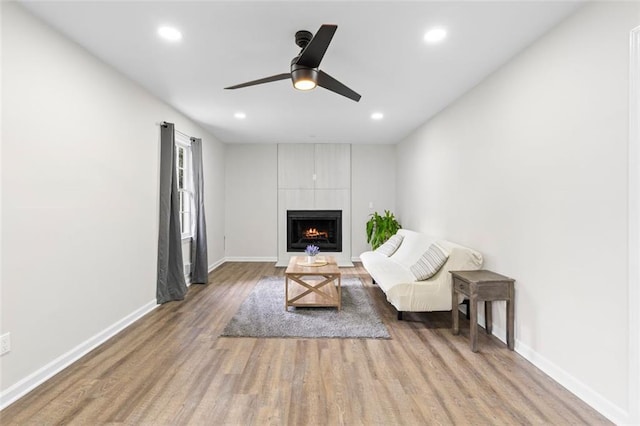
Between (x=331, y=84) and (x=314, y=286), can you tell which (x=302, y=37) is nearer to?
(x=331, y=84)

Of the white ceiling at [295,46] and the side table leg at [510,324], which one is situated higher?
the white ceiling at [295,46]

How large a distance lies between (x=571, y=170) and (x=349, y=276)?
3.92 m

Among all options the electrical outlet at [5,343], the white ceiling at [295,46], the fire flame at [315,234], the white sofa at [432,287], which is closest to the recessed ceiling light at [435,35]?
the white ceiling at [295,46]

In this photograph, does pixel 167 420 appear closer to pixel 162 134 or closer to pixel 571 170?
pixel 571 170

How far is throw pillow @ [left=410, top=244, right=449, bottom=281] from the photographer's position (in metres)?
3.38

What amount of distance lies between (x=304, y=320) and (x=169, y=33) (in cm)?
287

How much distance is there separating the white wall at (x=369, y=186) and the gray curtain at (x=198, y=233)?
3.18m

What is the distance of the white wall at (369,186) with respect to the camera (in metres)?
7.02

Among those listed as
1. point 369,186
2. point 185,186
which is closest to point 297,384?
point 185,186

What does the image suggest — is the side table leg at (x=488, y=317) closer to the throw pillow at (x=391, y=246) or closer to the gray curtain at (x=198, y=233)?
the throw pillow at (x=391, y=246)

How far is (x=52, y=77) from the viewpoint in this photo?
240 cm

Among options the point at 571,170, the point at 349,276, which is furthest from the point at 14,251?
the point at 349,276

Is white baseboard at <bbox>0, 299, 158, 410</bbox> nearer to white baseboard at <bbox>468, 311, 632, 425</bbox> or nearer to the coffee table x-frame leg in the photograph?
the coffee table x-frame leg

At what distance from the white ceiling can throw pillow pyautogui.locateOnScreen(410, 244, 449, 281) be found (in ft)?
5.88
